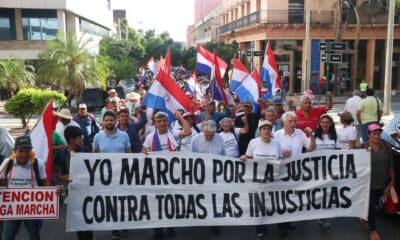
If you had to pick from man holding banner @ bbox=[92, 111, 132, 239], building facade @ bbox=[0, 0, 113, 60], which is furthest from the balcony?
man holding banner @ bbox=[92, 111, 132, 239]

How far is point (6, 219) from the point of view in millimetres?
4758

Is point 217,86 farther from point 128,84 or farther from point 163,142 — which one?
point 128,84

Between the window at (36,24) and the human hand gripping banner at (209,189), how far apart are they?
94.0 ft

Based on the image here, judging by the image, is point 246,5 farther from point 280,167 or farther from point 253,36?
point 280,167

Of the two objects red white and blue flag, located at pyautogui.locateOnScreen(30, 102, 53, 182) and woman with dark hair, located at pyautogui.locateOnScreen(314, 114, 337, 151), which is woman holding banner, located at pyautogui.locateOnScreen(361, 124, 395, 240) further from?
red white and blue flag, located at pyautogui.locateOnScreen(30, 102, 53, 182)

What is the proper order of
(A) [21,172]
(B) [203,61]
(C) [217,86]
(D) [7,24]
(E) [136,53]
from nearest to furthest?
(A) [21,172] < (C) [217,86] < (B) [203,61] < (D) [7,24] < (E) [136,53]

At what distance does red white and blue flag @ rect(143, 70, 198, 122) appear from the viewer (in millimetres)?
7504

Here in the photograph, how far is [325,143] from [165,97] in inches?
106

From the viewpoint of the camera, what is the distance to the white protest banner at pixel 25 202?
15.5 feet

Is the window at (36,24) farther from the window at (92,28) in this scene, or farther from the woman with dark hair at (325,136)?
the woman with dark hair at (325,136)

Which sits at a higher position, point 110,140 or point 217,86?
point 217,86

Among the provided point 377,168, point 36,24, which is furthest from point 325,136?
point 36,24

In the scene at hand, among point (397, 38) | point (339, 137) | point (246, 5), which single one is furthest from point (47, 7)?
point (339, 137)

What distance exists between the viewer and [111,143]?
5.64m
